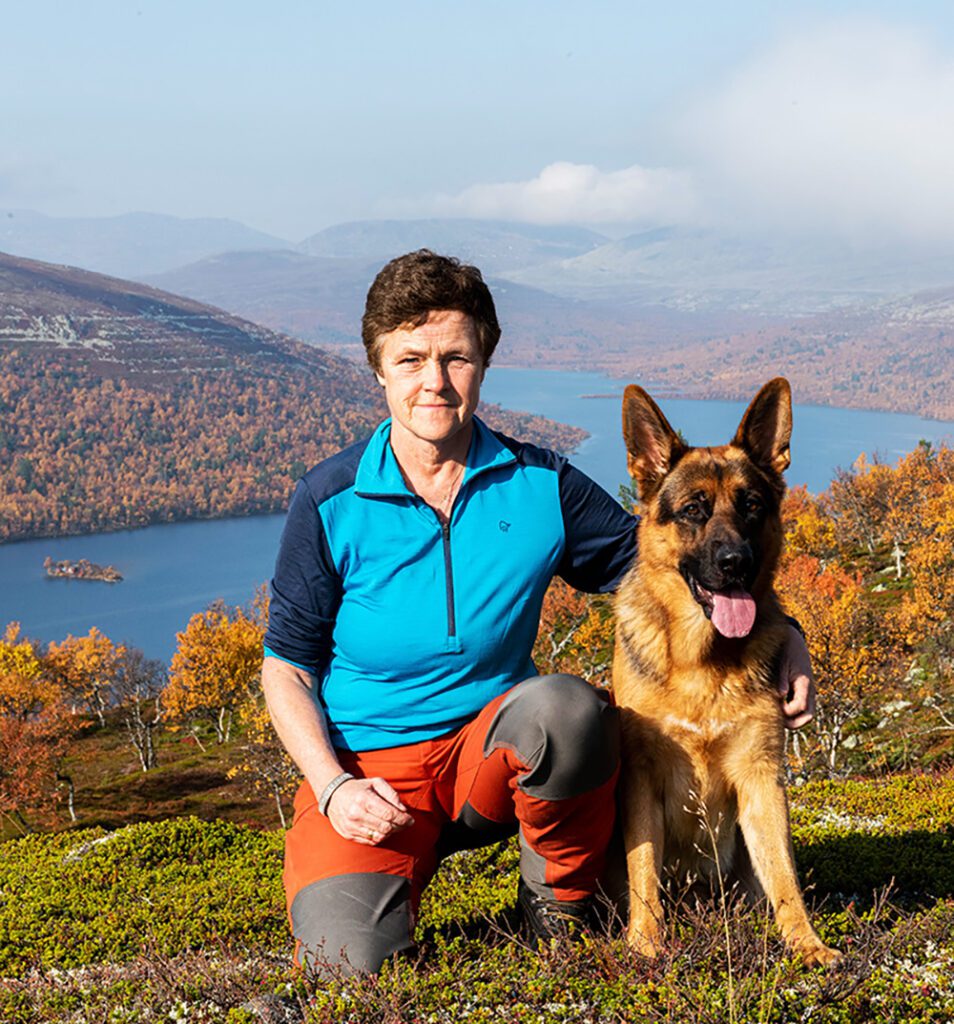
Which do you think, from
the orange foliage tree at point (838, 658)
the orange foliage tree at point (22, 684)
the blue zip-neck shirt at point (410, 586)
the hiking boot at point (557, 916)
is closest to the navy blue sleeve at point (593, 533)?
the blue zip-neck shirt at point (410, 586)

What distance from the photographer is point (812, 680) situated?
4215mm

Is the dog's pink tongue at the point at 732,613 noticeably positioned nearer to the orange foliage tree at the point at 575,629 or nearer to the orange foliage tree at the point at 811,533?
the orange foliage tree at the point at 575,629

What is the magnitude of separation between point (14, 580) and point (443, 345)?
16724cm

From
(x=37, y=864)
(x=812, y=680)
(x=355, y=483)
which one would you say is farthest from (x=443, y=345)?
(x=37, y=864)

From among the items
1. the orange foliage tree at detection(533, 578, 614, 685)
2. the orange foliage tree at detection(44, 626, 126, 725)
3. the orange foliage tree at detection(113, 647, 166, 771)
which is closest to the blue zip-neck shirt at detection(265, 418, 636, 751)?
the orange foliage tree at detection(533, 578, 614, 685)

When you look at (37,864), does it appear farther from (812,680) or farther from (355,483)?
(812,680)

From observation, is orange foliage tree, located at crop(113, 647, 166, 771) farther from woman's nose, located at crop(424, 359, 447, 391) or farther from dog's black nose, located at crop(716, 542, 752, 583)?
dog's black nose, located at crop(716, 542, 752, 583)

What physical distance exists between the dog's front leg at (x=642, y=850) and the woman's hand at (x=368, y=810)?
93 centimetres

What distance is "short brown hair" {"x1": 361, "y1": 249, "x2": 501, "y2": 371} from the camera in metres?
4.03

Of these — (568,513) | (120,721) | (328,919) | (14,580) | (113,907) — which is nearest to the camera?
(328,919)

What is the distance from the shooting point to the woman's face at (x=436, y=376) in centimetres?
402

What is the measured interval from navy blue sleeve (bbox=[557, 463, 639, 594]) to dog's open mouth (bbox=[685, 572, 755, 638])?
1.82 ft

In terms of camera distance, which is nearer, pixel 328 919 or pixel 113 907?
pixel 328 919

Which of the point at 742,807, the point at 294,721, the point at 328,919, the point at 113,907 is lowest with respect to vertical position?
the point at 113,907
